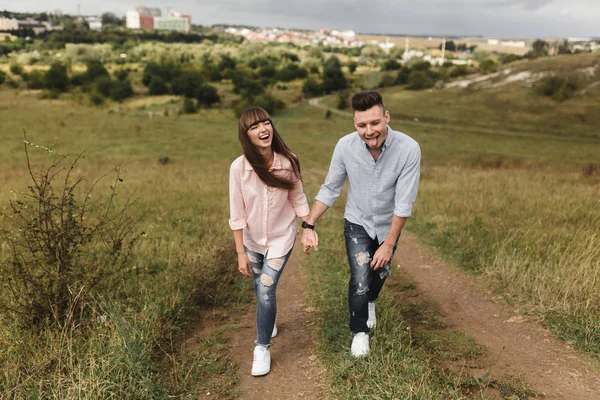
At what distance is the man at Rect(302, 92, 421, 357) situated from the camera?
11.8 ft

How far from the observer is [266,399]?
3494 millimetres

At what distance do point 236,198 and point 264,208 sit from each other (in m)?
0.24

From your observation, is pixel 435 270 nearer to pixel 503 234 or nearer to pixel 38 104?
pixel 503 234

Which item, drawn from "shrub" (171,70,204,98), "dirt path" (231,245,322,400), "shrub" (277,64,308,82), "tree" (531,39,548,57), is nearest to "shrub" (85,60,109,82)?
"shrub" (171,70,204,98)

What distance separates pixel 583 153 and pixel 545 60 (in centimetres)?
4526

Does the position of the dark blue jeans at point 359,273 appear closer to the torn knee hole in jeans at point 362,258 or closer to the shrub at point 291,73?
the torn knee hole in jeans at point 362,258

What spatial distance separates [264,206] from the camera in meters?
3.78

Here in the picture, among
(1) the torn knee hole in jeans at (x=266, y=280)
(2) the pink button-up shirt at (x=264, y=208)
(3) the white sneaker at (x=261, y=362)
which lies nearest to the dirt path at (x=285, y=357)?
(3) the white sneaker at (x=261, y=362)

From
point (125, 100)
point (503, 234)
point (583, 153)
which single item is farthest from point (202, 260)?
point (125, 100)

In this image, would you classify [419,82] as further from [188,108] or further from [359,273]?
[359,273]

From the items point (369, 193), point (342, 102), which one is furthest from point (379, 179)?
point (342, 102)

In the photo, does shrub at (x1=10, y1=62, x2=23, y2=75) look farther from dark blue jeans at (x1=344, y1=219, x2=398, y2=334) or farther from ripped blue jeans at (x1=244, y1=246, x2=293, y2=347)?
dark blue jeans at (x1=344, y1=219, x2=398, y2=334)

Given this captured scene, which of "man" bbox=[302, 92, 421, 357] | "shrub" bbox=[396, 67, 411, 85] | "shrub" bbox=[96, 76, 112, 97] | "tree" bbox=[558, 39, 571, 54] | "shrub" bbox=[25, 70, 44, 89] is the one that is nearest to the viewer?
"man" bbox=[302, 92, 421, 357]

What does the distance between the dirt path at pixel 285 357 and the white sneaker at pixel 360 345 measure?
35 cm
